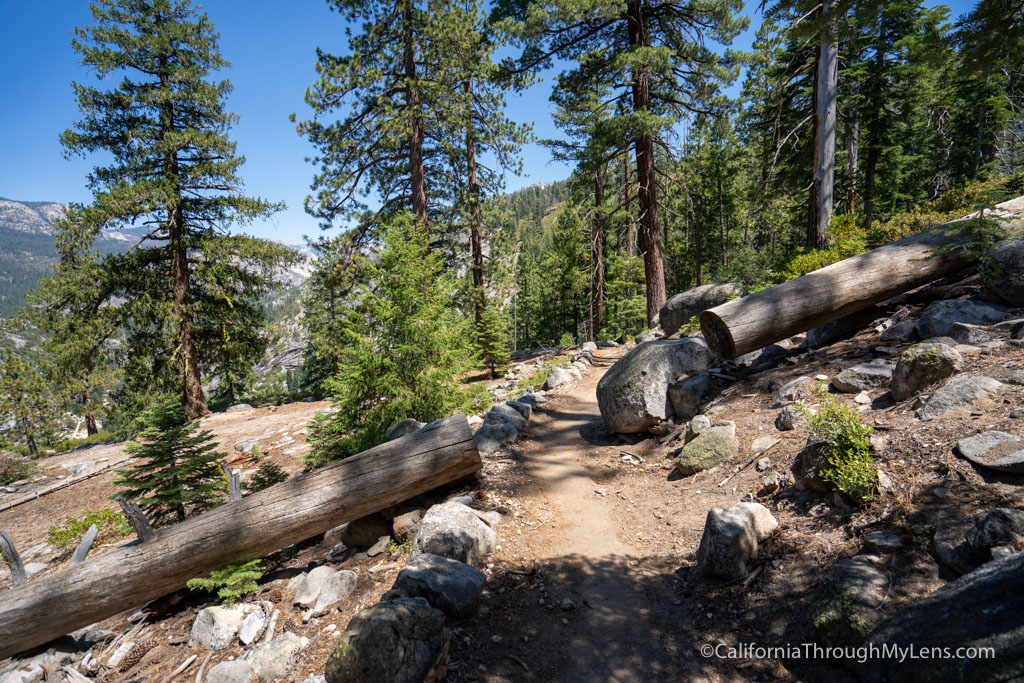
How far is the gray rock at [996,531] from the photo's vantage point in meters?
2.09

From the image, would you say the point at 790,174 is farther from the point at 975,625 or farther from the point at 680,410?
the point at 975,625

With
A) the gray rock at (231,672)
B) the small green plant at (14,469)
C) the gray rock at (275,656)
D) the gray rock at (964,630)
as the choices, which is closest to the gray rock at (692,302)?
the gray rock at (964,630)

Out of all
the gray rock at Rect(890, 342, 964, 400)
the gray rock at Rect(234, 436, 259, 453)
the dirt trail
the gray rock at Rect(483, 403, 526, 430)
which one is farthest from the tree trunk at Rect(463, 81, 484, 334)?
the gray rock at Rect(890, 342, 964, 400)

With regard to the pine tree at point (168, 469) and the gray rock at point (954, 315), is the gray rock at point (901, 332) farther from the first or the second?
the pine tree at point (168, 469)

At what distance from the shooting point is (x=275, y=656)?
10.5 ft

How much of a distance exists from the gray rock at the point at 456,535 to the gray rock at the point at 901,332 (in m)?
5.68

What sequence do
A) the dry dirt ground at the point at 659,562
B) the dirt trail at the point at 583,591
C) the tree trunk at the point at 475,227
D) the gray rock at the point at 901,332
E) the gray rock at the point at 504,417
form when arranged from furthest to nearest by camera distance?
the tree trunk at the point at 475,227 → the gray rock at the point at 504,417 → the gray rock at the point at 901,332 → the dirt trail at the point at 583,591 → the dry dirt ground at the point at 659,562

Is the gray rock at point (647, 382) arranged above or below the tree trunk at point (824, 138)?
below

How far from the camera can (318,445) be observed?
6434 mm

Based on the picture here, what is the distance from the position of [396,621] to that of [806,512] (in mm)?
3351

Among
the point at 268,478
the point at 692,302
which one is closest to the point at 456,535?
the point at 268,478

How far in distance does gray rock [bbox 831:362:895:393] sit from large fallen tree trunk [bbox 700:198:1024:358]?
4.22 ft

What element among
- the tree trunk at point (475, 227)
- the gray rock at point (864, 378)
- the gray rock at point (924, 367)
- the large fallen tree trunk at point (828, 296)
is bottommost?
the gray rock at point (864, 378)

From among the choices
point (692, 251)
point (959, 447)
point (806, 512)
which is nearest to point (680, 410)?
point (806, 512)
